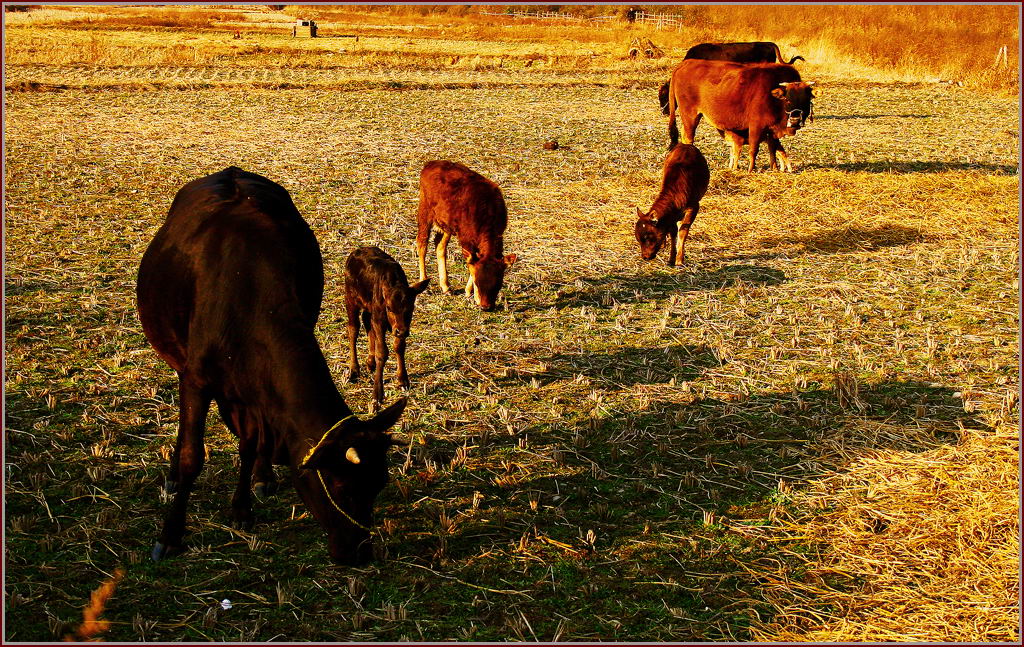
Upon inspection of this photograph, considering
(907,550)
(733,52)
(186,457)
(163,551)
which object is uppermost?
(733,52)

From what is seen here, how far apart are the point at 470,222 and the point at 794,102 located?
11.4 m

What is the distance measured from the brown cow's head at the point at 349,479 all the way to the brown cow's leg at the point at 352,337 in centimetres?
353

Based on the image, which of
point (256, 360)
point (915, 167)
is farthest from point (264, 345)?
point (915, 167)

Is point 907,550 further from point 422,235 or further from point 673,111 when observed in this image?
point 673,111

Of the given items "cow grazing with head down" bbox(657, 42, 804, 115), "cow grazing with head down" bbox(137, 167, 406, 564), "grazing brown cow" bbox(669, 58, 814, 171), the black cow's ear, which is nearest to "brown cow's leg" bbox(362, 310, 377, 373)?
"cow grazing with head down" bbox(137, 167, 406, 564)

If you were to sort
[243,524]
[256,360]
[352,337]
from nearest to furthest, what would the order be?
[256,360], [243,524], [352,337]

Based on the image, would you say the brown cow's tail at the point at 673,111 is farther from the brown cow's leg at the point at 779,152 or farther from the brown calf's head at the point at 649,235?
the brown calf's head at the point at 649,235

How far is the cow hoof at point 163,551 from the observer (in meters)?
5.75

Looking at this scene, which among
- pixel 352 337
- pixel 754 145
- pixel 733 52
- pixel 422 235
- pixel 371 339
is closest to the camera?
pixel 371 339

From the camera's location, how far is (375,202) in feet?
50.9

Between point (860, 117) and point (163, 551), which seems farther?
point (860, 117)

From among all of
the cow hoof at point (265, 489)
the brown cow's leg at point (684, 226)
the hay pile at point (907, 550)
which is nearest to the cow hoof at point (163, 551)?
the cow hoof at point (265, 489)

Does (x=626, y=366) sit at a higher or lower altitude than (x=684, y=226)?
lower

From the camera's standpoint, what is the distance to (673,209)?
12.6 meters
